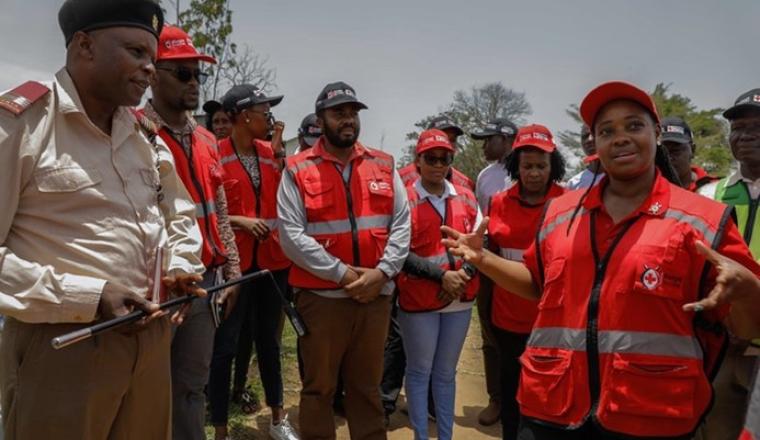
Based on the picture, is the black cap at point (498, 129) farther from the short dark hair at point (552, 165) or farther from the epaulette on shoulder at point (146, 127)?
the epaulette on shoulder at point (146, 127)

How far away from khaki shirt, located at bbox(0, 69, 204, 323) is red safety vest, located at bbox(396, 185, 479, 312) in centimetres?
207

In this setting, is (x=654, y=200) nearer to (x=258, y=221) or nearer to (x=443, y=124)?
(x=258, y=221)

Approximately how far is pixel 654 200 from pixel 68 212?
218 cm

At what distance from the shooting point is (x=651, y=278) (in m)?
2.04

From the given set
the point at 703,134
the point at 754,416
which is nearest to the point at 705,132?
the point at 703,134

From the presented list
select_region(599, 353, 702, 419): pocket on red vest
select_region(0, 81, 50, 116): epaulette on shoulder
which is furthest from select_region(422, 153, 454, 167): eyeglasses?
select_region(0, 81, 50, 116): epaulette on shoulder

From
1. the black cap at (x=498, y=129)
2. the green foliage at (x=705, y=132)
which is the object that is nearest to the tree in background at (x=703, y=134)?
the green foliage at (x=705, y=132)

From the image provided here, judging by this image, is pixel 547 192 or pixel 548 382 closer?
pixel 548 382

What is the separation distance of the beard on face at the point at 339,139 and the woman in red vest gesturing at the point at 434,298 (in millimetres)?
624

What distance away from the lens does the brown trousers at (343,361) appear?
3.60m

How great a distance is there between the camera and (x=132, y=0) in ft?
7.08

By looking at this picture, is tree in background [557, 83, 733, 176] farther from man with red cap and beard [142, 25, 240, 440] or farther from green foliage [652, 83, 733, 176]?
man with red cap and beard [142, 25, 240, 440]

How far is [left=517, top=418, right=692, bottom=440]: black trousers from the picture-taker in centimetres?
207

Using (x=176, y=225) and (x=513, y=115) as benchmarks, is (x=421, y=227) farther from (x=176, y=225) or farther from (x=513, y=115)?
(x=513, y=115)
